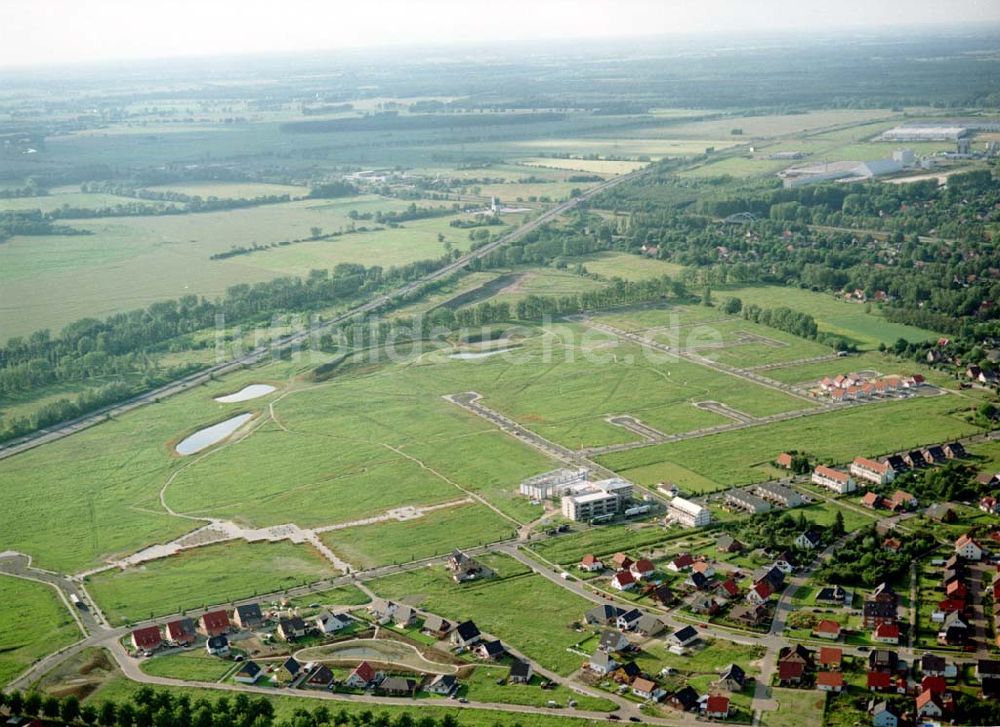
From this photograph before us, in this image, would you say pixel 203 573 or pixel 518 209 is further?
pixel 518 209

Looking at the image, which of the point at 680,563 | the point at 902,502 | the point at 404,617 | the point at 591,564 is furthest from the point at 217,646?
the point at 902,502

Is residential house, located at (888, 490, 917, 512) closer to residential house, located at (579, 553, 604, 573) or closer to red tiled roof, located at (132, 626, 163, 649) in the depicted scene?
residential house, located at (579, 553, 604, 573)

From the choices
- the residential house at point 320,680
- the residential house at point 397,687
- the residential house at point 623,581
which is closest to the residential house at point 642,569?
the residential house at point 623,581

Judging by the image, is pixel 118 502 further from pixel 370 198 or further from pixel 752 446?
pixel 370 198

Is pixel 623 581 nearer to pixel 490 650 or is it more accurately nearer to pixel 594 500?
pixel 594 500

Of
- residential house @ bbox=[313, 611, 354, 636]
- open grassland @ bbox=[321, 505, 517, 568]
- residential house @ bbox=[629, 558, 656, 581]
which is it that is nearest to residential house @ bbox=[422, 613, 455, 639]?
residential house @ bbox=[313, 611, 354, 636]

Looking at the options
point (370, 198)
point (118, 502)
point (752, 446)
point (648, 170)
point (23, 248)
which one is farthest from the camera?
point (648, 170)

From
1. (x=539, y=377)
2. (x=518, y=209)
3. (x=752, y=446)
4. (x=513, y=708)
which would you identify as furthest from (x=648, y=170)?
(x=513, y=708)
